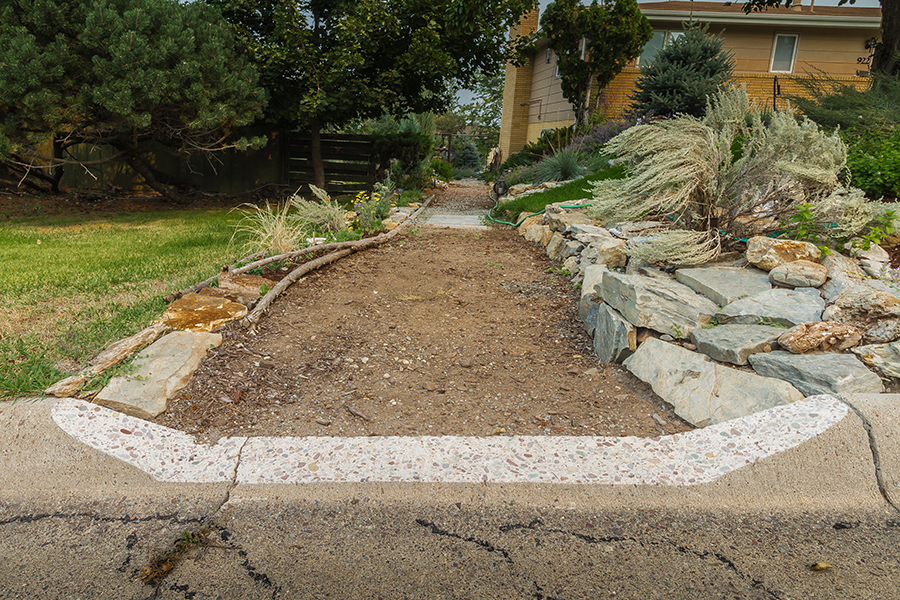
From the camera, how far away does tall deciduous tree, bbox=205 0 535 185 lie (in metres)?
9.51

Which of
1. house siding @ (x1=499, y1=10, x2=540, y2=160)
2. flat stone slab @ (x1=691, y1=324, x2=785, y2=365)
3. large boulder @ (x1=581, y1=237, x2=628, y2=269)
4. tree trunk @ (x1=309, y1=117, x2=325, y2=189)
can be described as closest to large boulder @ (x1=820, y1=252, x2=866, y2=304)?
flat stone slab @ (x1=691, y1=324, x2=785, y2=365)

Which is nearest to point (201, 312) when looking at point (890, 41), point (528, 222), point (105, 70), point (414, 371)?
point (414, 371)

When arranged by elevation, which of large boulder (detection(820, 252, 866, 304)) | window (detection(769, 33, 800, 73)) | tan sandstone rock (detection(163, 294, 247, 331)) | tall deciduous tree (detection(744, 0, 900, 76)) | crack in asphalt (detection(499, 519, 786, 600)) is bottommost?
crack in asphalt (detection(499, 519, 786, 600))

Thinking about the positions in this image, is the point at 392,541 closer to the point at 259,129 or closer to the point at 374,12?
the point at 374,12

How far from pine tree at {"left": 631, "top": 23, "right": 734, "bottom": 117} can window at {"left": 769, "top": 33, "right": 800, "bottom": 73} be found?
A: 6.68 meters

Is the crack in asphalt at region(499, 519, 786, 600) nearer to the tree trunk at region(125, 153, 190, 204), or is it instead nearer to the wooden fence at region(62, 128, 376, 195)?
the tree trunk at region(125, 153, 190, 204)

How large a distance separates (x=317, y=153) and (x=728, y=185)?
9.38 metres

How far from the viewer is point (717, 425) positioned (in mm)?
2680

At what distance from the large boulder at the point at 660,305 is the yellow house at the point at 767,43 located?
11211 mm

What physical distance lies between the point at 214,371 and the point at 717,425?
276 centimetres

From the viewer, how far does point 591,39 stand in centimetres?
1299

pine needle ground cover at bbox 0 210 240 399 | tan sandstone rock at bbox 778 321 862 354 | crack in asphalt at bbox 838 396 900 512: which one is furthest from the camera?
pine needle ground cover at bbox 0 210 240 399

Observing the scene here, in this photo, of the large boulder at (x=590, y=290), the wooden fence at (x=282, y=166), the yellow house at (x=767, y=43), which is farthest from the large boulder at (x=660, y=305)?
the yellow house at (x=767, y=43)

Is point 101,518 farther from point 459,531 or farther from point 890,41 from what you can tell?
point 890,41
